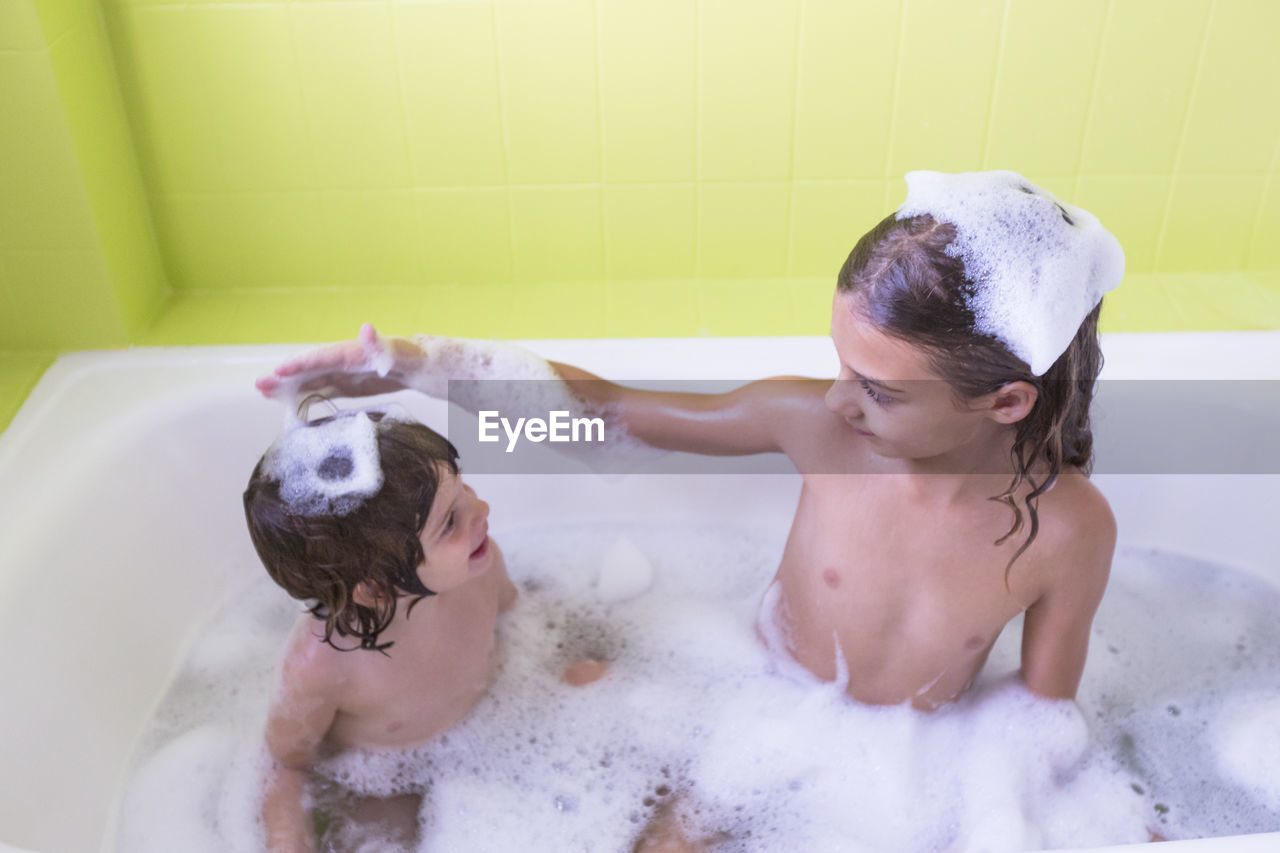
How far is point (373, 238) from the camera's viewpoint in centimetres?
164

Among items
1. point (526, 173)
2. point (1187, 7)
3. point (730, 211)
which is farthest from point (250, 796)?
point (1187, 7)

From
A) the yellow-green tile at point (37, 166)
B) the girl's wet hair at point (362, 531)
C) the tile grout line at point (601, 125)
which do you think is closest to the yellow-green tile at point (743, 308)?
the tile grout line at point (601, 125)

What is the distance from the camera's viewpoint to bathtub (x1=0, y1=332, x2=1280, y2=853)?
119 cm

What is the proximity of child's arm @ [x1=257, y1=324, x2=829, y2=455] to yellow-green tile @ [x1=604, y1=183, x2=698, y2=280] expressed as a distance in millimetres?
337

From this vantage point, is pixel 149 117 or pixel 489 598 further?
pixel 149 117

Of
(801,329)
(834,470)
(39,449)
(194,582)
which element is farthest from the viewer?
(801,329)

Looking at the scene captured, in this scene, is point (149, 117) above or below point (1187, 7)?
below

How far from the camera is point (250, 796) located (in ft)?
4.14

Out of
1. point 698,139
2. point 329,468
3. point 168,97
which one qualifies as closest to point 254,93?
point 168,97

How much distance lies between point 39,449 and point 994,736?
3.74ft

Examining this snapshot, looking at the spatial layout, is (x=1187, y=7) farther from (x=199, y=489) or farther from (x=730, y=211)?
(x=199, y=489)

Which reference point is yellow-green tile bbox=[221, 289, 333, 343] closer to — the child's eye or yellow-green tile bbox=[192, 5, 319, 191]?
yellow-green tile bbox=[192, 5, 319, 191]

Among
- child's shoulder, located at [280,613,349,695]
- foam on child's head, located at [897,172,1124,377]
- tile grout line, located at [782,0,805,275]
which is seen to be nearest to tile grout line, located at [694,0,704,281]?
tile grout line, located at [782,0,805,275]

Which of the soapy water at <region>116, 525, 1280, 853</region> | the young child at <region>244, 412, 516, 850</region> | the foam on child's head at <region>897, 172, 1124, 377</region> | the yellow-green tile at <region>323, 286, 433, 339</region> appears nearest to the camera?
the foam on child's head at <region>897, 172, 1124, 377</region>
